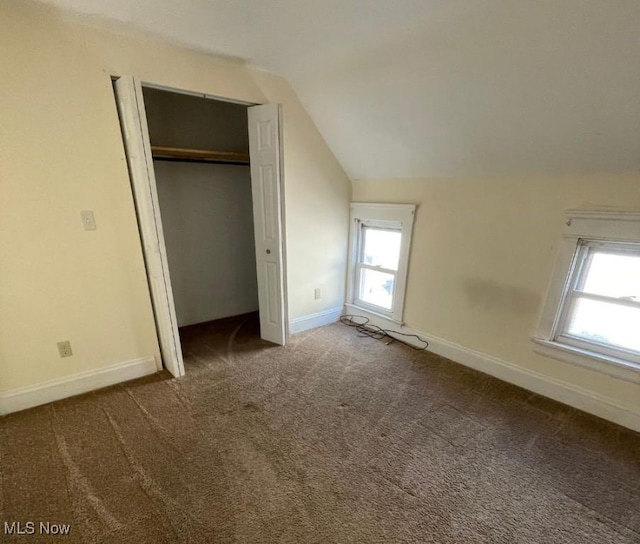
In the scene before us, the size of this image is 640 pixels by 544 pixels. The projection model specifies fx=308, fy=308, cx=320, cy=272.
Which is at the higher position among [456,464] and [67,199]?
[67,199]

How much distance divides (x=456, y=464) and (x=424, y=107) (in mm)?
2232

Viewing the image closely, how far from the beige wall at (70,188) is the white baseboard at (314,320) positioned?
4.27 ft

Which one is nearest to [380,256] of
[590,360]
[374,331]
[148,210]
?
[374,331]

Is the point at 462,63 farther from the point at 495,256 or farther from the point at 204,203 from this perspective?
the point at 204,203

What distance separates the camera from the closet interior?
9.56 ft

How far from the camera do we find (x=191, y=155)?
105 inches

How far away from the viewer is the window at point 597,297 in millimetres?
1909

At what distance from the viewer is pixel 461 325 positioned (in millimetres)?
2686

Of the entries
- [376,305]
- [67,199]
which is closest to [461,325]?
[376,305]

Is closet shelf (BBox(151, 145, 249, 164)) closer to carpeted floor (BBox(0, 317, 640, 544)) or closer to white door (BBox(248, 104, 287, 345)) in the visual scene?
white door (BBox(248, 104, 287, 345))

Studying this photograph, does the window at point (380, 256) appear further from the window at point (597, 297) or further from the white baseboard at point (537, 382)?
the window at point (597, 297)

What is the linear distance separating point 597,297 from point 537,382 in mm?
740

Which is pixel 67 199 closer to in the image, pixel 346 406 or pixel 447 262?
pixel 346 406

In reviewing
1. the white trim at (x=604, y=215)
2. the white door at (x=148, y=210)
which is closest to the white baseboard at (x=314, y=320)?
the white door at (x=148, y=210)
